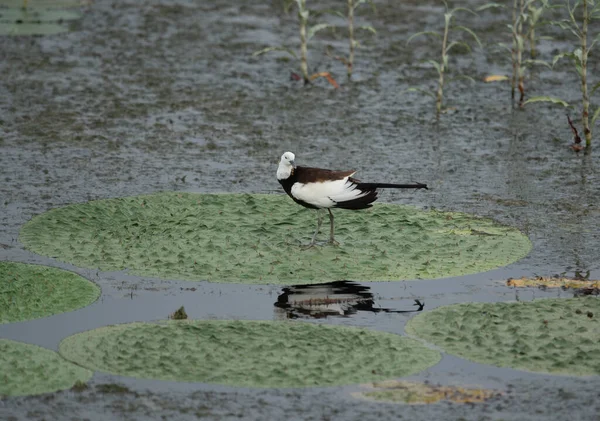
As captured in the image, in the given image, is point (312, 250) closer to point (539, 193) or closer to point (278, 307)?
point (278, 307)

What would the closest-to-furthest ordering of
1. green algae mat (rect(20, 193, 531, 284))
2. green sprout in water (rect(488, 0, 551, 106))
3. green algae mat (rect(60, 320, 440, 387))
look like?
1. green algae mat (rect(60, 320, 440, 387))
2. green algae mat (rect(20, 193, 531, 284))
3. green sprout in water (rect(488, 0, 551, 106))

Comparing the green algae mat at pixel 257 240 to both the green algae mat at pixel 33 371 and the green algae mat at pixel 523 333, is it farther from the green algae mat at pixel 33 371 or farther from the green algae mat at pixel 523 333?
the green algae mat at pixel 33 371

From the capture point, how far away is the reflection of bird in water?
7500 mm

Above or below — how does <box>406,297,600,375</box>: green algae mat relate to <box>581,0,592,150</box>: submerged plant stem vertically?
below

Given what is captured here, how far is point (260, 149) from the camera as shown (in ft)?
37.9

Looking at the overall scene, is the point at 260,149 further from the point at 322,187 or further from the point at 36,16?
the point at 36,16

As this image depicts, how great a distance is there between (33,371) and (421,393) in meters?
2.16

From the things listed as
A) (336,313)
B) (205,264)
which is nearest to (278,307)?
(336,313)

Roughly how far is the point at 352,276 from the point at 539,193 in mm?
2810

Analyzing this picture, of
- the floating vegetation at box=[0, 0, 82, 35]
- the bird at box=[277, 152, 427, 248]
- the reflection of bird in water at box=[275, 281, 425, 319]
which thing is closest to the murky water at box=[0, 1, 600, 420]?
the reflection of bird in water at box=[275, 281, 425, 319]

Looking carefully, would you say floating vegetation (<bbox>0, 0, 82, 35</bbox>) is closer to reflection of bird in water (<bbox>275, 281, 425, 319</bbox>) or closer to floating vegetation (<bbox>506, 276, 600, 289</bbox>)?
reflection of bird in water (<bbox>275, 281, 425, 319</bbox>)

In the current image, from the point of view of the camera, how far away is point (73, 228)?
9.05 m

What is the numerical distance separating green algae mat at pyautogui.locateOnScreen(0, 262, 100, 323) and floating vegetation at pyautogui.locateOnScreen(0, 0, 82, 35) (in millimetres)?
8945

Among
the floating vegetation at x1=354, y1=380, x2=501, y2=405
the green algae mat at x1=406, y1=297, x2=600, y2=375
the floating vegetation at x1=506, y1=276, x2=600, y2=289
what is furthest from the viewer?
the floating vegetation at x1=506, y1=276, x2=600, y2=289
